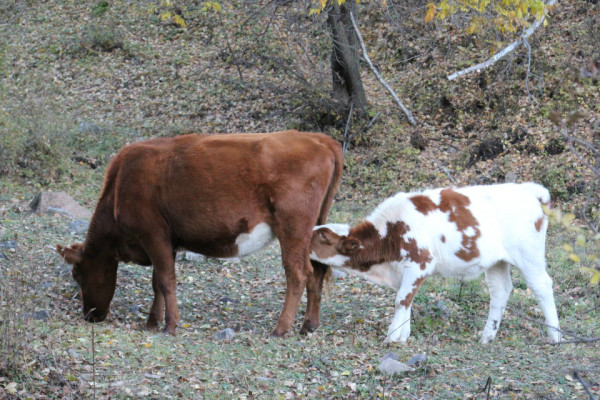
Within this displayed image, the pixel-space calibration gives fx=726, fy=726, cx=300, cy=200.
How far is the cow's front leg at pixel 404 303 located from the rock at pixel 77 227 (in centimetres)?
566

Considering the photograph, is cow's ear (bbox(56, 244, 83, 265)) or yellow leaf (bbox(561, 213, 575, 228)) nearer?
yellow leaf (bbox(561, 213, 575, 228))

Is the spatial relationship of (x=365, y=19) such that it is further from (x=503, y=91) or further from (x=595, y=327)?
(x=595, y=327)

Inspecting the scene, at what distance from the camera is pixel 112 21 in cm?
2448

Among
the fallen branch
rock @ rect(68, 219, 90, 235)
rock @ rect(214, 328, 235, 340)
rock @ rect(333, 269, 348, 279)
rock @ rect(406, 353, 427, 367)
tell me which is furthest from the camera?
the fallen branch

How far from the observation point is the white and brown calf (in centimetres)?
840

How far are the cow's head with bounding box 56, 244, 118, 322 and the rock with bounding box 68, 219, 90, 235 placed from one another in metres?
2.87

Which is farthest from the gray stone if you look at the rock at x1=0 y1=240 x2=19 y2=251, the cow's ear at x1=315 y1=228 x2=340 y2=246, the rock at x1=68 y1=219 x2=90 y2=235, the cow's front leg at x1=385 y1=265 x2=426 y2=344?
the rock at x1=68 y1=219 x2=90 y2=235

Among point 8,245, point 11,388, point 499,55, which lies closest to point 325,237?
point 11,388

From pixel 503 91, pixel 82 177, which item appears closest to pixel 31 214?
pixel 82 177

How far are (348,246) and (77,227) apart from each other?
521 cm

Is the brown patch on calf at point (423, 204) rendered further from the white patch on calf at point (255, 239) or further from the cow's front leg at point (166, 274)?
the cow's front leg at point (166, 274)

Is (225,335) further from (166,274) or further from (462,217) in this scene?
(462,217)

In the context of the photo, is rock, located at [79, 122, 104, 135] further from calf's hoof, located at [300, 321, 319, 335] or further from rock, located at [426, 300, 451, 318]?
rock, located at [426, 300, 451, 318]

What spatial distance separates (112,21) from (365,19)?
883 cm
